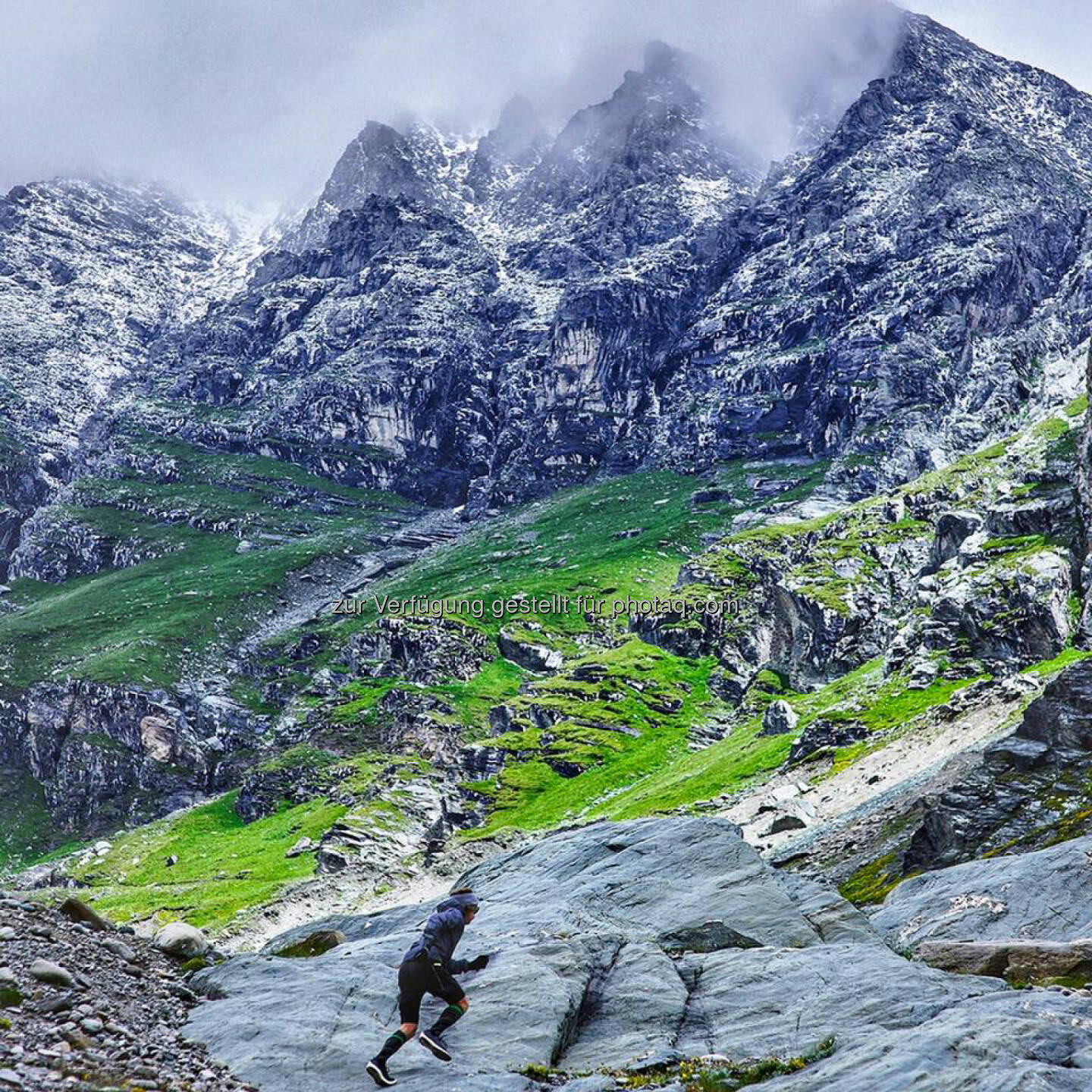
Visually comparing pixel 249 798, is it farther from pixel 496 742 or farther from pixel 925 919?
pixel 925 919

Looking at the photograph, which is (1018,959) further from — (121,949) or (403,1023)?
(121,949)

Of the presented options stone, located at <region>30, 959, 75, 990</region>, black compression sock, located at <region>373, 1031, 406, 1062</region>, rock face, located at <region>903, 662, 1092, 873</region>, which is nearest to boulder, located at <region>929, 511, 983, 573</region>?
rock face, located at <region>903, 662, 1092, 873</region>

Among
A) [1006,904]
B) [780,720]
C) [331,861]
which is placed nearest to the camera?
[1006,904]

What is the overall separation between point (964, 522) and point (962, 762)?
398 feet

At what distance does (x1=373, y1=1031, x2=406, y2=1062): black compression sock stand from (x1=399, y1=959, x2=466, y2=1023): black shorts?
0.73 metres

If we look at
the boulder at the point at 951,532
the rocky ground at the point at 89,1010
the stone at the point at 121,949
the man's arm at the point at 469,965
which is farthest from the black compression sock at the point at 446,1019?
the boulder at the point at 951,532

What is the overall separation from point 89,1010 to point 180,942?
921 cm

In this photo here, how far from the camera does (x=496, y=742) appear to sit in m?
164

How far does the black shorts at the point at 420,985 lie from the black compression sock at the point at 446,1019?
15 cm

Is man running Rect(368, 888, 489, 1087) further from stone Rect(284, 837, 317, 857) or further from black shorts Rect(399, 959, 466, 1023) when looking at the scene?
stone Rect(284, 837, 317, 857)

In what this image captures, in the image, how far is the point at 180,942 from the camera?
2894 centimetres

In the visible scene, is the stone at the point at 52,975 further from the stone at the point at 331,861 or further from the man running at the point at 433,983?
the stone at the point at 331,861

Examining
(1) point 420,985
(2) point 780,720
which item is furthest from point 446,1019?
(2) point 780,720

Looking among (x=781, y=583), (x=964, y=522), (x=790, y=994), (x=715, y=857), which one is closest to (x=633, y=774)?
(x=781, y=583)
